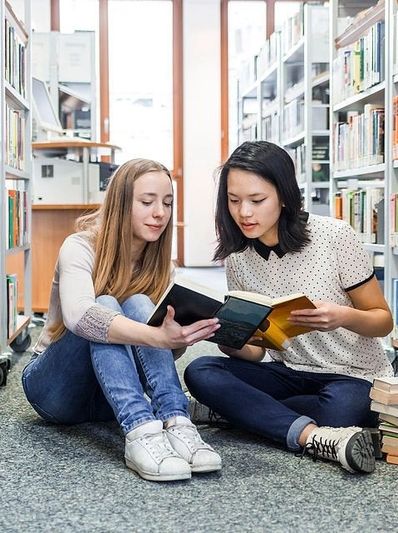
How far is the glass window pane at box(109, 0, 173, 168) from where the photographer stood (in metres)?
8.05

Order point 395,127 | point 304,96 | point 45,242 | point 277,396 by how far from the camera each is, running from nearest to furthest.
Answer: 1. point 277,396
2. point 395,127
3. point 45,242
4. point 304,96

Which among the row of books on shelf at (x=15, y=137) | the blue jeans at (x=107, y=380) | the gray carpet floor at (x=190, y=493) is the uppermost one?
the row of books on shelf at (x=15, y=137)

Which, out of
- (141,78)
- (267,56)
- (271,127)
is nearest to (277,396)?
(271,127)

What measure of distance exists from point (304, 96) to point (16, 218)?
2.34 m

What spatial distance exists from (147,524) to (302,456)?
0.47 m

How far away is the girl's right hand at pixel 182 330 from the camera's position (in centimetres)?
144

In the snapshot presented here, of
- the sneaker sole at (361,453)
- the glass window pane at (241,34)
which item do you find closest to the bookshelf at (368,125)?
the sneaker sole at (361,453)

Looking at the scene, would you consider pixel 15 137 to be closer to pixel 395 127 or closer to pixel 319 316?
pixel 395 127

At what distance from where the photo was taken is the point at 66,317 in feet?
5.18

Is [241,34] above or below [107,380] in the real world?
above

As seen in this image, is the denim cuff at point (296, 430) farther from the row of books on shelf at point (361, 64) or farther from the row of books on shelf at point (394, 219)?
the row of books on shelf at point (361, 64)

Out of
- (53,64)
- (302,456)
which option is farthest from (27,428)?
(53,64)

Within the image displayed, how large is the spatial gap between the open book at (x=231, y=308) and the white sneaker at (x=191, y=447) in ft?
0.64

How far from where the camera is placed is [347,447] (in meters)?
1.50
